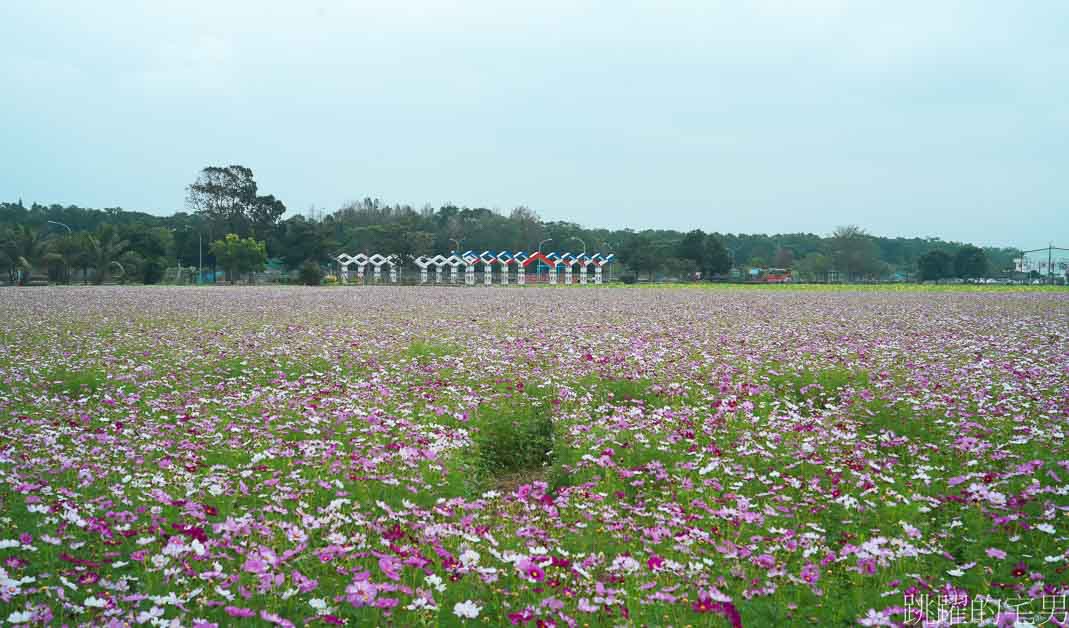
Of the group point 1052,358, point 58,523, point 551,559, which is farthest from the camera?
point 1052,358

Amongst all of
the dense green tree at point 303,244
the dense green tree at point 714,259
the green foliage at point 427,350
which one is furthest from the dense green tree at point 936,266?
the green foliage at point 427,350

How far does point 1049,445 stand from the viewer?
19.1ft

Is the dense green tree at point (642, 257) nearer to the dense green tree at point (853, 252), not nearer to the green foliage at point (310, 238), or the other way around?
the green foliage at point (310, 238)

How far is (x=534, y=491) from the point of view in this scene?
5391 millimetres

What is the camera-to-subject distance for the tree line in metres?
63.4

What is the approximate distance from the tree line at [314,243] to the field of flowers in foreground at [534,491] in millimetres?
61791

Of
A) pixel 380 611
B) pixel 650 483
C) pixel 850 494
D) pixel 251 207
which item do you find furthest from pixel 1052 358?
pixel 251 207

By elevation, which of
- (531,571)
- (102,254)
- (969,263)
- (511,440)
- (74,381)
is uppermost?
(969,263)

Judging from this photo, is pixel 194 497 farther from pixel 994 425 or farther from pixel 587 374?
pixel 994 425

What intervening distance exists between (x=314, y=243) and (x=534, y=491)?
85737 mm

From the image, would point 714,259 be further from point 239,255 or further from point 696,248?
point 239,255

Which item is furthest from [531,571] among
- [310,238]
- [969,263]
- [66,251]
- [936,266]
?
[969,263]

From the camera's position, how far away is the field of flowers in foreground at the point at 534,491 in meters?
3.51

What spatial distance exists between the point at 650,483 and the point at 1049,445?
10.8 feet
